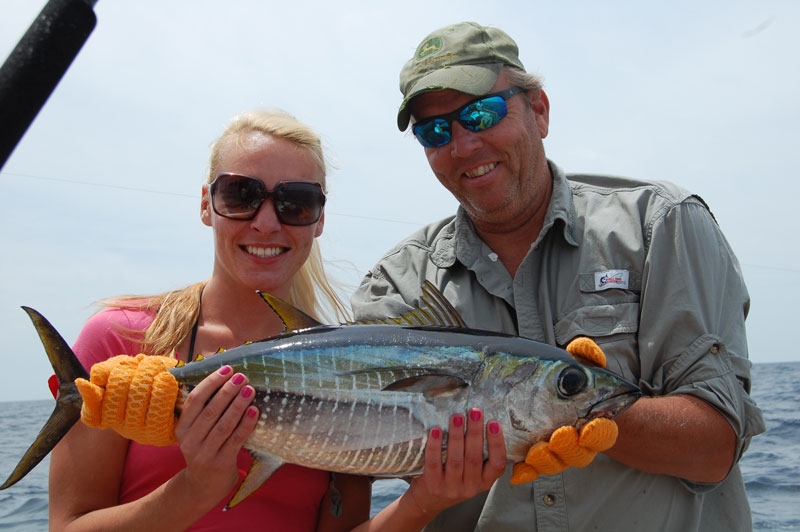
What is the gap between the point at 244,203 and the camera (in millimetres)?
3123

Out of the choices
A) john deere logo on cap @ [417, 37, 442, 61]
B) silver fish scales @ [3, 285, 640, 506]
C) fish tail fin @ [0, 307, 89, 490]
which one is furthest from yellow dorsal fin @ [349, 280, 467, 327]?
john deere logo on cap @ [417, 37, 442, 61]

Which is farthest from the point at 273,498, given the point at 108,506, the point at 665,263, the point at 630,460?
the point at 665,263

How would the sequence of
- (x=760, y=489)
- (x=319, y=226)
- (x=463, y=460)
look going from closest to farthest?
(x=463, y=460), (x=319, y=226), (x=760, y=489)

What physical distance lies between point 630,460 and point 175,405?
1.88 m

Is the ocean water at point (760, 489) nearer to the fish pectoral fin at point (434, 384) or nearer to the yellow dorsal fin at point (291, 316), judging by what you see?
the fish pectoral fin at point (434, 384)

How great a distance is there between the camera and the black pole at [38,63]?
4.05ft

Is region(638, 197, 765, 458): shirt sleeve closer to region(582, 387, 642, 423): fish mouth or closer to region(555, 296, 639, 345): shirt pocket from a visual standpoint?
region(555, 296, 639, 345): shirt pocket

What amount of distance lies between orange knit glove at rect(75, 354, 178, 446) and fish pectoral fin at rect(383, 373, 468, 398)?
35.5 inches

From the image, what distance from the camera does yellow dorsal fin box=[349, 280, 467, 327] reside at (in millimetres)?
2730

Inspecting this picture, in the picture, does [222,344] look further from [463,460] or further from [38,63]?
[38,63]

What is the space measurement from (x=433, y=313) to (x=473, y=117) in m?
1.21

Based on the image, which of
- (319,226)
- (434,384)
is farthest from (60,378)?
(319,226)

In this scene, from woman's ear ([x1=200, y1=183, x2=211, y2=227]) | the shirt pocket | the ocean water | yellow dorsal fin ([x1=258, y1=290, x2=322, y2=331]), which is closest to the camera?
yellow dorsal fin ([x1=258, y1=290, x2=322, y2=331])

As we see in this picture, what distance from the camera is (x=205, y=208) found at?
11.3 feet
